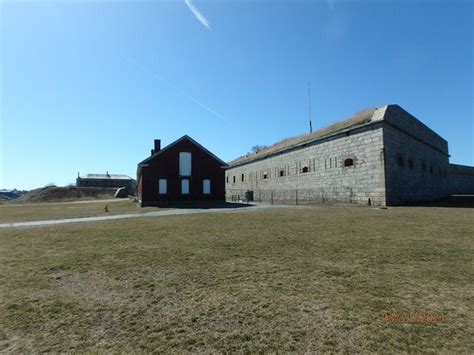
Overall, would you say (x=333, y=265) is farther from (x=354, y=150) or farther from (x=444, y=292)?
(x=354, y=150)

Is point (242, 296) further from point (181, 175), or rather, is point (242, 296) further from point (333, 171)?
point (181, 175)

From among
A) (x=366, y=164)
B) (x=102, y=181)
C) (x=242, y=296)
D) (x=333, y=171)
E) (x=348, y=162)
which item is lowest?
(x=242, y=296)

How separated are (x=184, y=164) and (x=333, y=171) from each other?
14.4 metres

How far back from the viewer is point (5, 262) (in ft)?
22.1

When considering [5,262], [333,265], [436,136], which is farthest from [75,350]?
[436,136]

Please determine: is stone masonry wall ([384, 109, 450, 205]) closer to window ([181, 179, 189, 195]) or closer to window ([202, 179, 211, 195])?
window ([202, 179, 211, 195])

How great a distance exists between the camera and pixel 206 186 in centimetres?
3092

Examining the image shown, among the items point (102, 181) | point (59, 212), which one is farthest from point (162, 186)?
Result: point (102, 181)

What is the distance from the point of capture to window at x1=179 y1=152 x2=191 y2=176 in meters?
29.7

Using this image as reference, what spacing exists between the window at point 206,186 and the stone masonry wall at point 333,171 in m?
8.25

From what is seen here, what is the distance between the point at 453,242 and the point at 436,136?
30.9 m

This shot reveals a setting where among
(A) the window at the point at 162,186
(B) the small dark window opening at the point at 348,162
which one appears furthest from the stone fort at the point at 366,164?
(A) the window at the point at 162,186

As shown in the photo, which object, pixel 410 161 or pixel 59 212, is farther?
pixel 410 161

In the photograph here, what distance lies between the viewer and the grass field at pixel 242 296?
10.5ft
